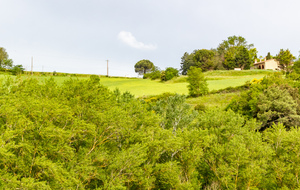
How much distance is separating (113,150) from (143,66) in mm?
119433

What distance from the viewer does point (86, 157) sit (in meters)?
10.4

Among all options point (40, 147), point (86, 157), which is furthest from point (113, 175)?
point (40, 147)

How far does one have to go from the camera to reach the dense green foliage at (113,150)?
358 inches

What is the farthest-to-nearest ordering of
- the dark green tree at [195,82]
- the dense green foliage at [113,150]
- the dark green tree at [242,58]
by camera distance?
the dark green tree at [242,58] → the dark green tree at [195,82] → the dense green foliage at [113,150]

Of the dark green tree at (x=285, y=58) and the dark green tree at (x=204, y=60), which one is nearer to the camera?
the dark green tree at (x=285, y=58)

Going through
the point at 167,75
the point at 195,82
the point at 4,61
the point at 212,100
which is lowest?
the point at 212,100

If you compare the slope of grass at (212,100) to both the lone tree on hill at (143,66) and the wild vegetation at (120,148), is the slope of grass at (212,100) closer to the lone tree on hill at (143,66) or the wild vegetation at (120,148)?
the wild vegetation at (120,148)

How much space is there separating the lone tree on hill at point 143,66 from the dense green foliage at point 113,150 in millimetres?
113153

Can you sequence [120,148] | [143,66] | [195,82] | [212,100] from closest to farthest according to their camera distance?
[120,148] < [212,100] < [195,82] < [143,66]

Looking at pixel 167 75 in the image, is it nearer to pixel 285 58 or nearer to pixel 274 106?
pixel 285 58

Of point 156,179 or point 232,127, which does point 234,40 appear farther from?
point 156,179

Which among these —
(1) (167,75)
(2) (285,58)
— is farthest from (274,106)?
(2) (285,58)

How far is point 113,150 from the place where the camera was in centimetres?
1288

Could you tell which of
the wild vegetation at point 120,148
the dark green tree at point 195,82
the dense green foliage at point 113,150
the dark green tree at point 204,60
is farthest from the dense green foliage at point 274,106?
the dark green tree at point 204,60
